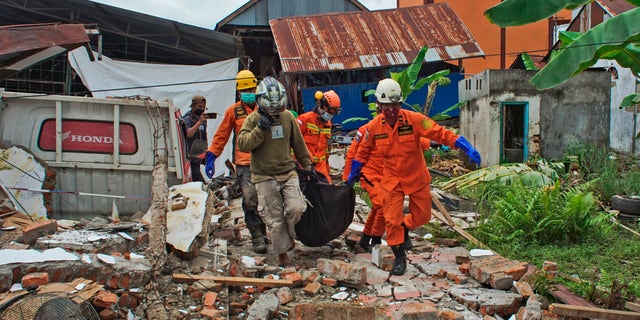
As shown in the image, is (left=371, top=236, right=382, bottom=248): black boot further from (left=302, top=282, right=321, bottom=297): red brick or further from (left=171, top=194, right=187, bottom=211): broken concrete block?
(left=171, top=194, right=187, bottom=211): broken concrete block

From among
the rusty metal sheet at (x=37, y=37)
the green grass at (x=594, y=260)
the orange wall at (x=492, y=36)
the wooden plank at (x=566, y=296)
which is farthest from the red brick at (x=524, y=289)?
the orange wall at (x=492, y=36)

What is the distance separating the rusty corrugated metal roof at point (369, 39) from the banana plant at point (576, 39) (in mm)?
11378

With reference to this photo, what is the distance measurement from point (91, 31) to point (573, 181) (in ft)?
25.7

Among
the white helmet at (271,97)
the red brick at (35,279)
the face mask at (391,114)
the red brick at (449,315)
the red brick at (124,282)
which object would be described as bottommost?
the red brick at (449,315)

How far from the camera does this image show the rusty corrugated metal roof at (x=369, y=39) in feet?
54.6

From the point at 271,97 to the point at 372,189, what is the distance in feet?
5.21

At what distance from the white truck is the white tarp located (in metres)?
4.81

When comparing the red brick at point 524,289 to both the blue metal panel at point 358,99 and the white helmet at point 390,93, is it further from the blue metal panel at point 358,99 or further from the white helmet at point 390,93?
the blue metal panel at point 358,99

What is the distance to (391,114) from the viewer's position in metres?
5.64

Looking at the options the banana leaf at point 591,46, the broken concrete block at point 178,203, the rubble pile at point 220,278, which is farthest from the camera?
the broken concrete block at point 178,203

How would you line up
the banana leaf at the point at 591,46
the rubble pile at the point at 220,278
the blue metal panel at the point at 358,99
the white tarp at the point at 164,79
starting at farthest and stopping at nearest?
1. the blue metal panel at the point at 358,99
2. the white tarp at the point at 164,79
3. the banana leaf at the point at 591,46
4. the rubble pile at the point at 220,278

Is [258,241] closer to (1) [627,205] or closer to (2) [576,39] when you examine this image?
(2) [576,39]

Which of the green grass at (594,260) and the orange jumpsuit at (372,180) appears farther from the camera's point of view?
the orange jumpsuit at (372,180)

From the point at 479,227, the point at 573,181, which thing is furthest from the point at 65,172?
the point at 573,181
